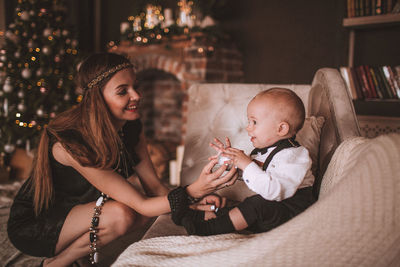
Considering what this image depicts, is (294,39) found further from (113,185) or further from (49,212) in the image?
(49,212)

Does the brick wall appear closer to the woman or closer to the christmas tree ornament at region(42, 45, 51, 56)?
the christmas tree ornament at region(42, 45, 51, 56)

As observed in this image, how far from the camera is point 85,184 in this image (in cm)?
139

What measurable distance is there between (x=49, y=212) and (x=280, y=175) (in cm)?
100

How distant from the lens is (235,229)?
106 centimetres

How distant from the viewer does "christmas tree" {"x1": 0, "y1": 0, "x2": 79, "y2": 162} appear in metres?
3.05

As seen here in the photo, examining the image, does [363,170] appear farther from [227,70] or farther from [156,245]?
[227,70]

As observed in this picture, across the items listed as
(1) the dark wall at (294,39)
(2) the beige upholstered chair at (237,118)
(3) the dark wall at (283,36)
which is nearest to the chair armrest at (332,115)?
(2) the beige upholstered chair at (237,118)

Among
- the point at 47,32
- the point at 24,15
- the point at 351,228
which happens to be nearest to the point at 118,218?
the point at 351,228

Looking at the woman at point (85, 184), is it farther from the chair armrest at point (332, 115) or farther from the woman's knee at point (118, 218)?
the chair armrest at point (332, 115)

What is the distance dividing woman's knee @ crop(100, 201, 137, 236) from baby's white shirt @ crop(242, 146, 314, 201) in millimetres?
579

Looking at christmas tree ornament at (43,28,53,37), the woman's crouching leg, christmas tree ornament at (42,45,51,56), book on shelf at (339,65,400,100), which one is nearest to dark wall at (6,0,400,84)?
book on shelf at (339,65,400,100)

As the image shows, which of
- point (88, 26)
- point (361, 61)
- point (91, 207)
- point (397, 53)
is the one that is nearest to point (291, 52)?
point (361, 61)

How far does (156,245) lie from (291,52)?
2561 mm

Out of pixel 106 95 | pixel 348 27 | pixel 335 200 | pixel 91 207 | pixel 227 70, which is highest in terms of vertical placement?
pixel 348 27
